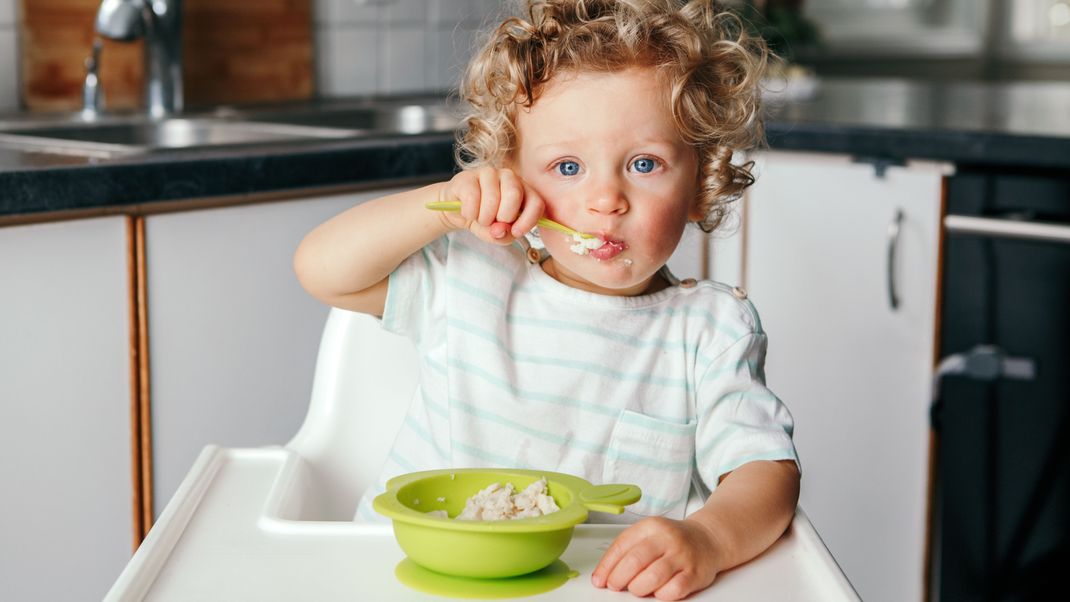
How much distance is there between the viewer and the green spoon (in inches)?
34.0

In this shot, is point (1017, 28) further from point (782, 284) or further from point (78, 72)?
point (78, 72)

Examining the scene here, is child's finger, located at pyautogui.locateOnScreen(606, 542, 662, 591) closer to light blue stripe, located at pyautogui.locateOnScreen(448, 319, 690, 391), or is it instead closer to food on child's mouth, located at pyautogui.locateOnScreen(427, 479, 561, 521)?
food on child's mouth, located at pyautogui.locateOnScreen(427, 479, 561, 521)

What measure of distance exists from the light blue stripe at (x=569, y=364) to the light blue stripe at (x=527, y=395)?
2 centimetres

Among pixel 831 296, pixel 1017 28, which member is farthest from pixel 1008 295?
pixel 1017 28

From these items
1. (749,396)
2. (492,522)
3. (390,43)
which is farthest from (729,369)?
(390,43)

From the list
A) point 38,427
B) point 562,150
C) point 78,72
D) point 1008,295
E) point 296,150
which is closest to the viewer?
point 562,150

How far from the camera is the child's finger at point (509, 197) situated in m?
0.86

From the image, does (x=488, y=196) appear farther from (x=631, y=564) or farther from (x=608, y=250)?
(x=631, y=564)

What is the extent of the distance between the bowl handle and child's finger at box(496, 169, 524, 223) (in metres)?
0.21

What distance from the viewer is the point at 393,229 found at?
0.94 meters

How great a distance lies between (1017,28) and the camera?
460cm

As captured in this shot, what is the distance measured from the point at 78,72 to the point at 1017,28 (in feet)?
12.2

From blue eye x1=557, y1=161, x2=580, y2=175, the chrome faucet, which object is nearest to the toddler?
blue eye x1=557, y1=161, x2=580, y2=175

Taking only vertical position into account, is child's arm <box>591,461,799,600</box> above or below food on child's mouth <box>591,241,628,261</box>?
below
